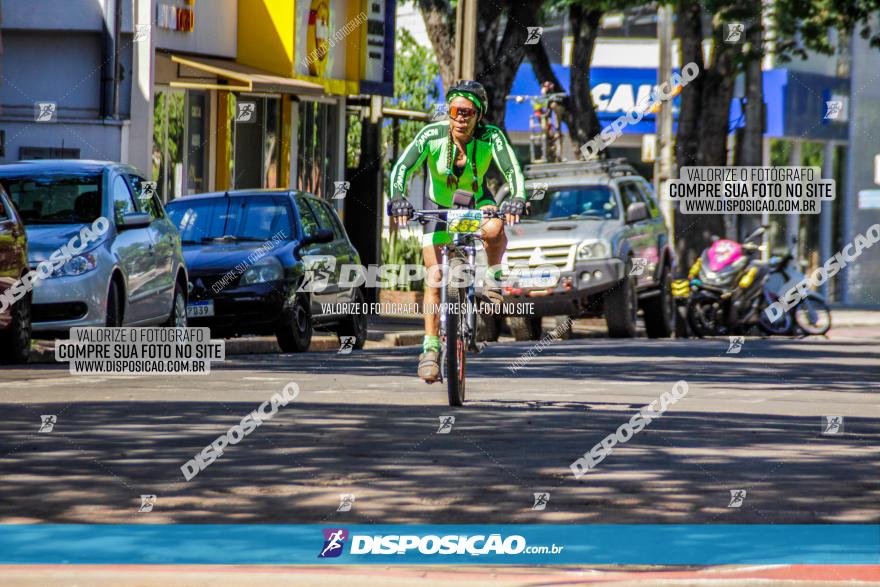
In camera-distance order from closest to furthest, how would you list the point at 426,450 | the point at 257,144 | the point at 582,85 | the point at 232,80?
the point at 426,450 → the point at 232,80 → the point at 257,144 → the point at 582,85

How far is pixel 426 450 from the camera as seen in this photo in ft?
33.6

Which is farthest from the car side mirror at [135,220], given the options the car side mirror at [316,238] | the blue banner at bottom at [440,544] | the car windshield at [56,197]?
the blue banner at bottom at [440,544]

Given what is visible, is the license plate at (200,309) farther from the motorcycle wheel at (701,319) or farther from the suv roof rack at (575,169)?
the motorcycle wheel at (701,319)

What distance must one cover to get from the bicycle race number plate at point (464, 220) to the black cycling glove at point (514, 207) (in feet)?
0.89

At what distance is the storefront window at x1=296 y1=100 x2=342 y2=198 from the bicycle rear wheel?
68.1ft

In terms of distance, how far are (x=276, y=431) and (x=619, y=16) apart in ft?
133

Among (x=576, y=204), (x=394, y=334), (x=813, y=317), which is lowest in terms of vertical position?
(x=394, y=334)

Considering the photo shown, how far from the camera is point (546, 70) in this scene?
36.8 metres

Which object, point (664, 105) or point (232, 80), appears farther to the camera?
point (664, 105)

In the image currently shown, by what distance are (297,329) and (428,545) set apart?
1267 cm

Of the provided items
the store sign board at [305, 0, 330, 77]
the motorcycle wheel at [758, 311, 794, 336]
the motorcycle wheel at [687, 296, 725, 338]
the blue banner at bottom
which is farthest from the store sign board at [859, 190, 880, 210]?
the blue banner at bottom

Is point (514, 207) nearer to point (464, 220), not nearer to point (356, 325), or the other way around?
point (464, 220)

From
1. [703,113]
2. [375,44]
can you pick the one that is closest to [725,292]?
[703,113]

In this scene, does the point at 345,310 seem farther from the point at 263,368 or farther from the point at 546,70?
the point at 546,70
